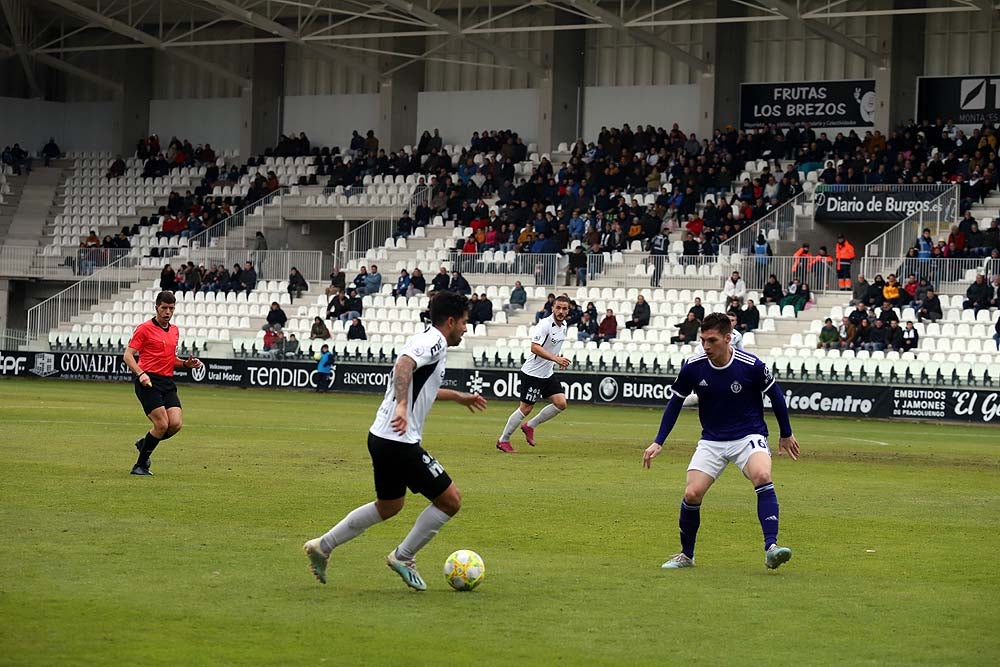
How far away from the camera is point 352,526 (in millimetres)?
9836

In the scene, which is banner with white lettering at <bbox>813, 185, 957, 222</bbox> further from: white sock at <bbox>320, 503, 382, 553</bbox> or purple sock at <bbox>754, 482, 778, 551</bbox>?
white sock at <bbox>320, 503, 382, 553</bbox>

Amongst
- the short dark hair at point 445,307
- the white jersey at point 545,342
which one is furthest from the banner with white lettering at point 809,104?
the short dark hair at point 445,307

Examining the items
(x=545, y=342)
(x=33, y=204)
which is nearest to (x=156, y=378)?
(x=545, y=342)

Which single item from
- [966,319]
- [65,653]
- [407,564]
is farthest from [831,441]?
[65,653]

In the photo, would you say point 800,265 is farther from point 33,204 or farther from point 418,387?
point 33,204

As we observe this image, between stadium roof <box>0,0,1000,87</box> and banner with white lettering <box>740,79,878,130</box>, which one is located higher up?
stadium roof <box>0,0,1000,87</box>

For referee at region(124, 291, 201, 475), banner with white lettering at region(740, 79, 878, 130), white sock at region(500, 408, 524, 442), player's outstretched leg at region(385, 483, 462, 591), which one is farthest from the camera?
banner with white lettering at region(740, 79, 878, 130)

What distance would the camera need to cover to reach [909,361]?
33.9 m

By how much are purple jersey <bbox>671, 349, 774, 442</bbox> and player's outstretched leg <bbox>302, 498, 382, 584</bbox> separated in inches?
105

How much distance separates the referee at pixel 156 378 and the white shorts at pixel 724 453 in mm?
7263

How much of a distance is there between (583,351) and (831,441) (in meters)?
13.6

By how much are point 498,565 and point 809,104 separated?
4189cm

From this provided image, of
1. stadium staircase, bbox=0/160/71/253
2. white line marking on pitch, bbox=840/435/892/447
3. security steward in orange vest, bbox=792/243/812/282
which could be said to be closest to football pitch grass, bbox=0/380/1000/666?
white line marking on pitch, bbox=840/435/892/447

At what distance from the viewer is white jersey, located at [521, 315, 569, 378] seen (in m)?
22.2
